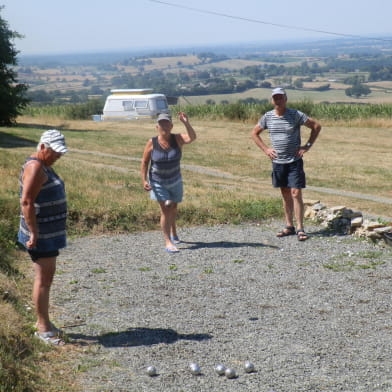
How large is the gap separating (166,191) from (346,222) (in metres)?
2.98

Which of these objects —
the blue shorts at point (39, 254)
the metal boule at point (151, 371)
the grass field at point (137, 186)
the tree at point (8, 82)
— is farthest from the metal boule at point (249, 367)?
the tree at point (8, 82)

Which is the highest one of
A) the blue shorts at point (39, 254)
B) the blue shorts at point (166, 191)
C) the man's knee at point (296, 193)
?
the blue shorts at point (39, 254)

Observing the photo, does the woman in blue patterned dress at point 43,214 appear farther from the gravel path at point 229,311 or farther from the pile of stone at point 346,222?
the pile of stone at point 346,222

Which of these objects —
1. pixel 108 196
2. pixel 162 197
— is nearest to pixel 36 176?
pixel 162 197

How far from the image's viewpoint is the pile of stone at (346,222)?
955cm

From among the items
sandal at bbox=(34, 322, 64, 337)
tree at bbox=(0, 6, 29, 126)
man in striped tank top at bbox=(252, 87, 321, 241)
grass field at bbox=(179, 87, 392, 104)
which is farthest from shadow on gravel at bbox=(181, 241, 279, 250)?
grass field at bbox=(179, 87, 392, 104)

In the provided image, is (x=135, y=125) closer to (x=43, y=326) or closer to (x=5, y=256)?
(x=5, y=256)

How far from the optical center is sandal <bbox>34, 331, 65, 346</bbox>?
18.6 ft

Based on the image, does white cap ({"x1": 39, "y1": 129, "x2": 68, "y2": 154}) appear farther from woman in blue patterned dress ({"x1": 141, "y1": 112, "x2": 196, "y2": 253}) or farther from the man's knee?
the man's knee

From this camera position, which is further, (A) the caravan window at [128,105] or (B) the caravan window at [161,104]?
(B) the caravan window at [161,104]

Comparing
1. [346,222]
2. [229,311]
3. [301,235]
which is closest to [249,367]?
[229,311]

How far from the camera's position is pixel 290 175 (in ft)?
31.2

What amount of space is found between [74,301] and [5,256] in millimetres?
1525

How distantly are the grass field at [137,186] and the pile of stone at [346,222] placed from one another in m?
0.65
